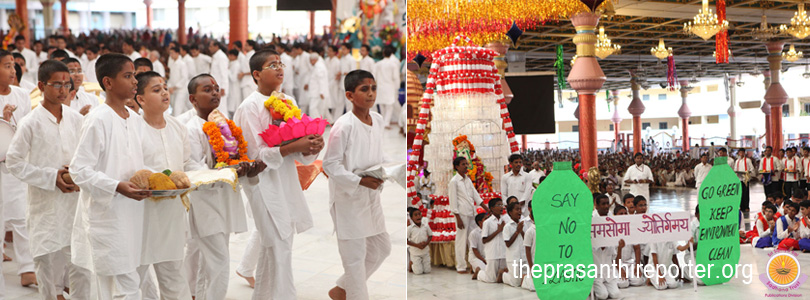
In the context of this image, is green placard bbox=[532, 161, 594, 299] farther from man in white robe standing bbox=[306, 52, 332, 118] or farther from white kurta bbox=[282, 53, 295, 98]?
white kurta bbox=[282, 53, 295, 98]

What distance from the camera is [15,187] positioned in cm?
471

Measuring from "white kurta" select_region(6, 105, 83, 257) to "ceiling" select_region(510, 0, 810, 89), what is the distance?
8.36m

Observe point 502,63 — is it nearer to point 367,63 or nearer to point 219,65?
point 367,63

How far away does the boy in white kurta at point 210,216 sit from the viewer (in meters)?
3.45

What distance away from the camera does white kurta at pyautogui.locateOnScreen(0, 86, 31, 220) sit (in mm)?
4598

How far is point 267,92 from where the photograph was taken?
11.9ft

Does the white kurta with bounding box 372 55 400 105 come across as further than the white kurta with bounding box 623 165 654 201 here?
Yes

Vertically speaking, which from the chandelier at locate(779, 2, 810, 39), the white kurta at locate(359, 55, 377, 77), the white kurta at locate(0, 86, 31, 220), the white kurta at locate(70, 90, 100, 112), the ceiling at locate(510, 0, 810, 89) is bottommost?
A: the white kurta at locate(0, 86, 31, 220)

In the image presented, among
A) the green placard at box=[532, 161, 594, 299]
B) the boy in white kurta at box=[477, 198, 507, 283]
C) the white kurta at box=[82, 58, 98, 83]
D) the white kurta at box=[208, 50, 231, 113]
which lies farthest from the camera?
the white kurta at box=[82, 58, 98, 83]

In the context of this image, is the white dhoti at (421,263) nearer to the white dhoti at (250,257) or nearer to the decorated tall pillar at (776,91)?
the white dhoti at (250,257)

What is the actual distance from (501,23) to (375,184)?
22.9ft

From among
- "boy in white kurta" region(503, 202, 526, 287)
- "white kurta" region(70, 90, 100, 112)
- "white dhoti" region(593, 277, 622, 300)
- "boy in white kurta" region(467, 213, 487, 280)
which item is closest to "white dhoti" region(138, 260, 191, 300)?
"white kurta" region(70, 90, 100, 112)

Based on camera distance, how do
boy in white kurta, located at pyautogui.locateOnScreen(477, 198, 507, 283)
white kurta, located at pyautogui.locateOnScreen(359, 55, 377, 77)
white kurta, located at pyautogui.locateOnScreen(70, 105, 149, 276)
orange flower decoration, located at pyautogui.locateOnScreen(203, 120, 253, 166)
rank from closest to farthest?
1. white kurta, located at pyautogui.locateOnScreen(70, 105, 149, 276)
2. orange flower decoration, located at pyautogui.locateOnScreen(203, 120, 253, 166)
3. boy in white kurta, located at pyautogui.locateOnScreen(477, 198, 507, 283)
4. white kurta, located at pyautogui.locateOnScreen(359, 55, 377, 77)

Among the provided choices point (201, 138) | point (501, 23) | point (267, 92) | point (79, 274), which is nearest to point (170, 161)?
point (201, 138)
